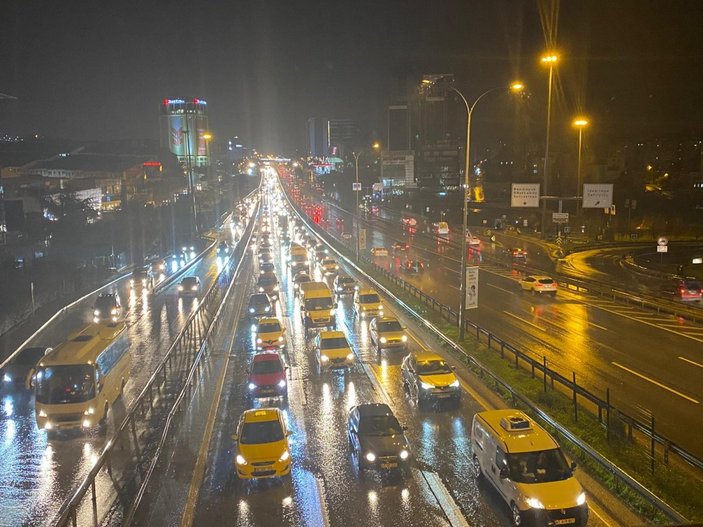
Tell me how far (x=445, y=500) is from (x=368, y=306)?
20.3 m

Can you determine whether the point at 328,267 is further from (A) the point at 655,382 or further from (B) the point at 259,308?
(A) the point at 655,382

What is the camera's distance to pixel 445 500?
41.4 feet

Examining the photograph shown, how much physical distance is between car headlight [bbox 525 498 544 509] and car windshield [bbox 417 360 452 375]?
25.0 ft

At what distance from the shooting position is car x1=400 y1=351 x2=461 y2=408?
1816 centimetres

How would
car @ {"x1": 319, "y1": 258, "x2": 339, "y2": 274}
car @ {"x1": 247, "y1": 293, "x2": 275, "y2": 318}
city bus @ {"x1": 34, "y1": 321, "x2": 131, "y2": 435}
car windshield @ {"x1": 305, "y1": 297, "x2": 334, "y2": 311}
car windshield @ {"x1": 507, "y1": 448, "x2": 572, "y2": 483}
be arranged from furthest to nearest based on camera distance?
car @ {"x1": 319, "y1": 258, "x2": 339, "y2": 274}, car @ {"x1": 247, "y1": 293, "x2": 275, "y2": 318}, car windshield @ {"x1": 305, "y1": 297, "x2": 334, "y2": 311}, city bus @ {"x1": 34, "y1": 321, "x2": 131, "y2": 435}, car windshield @ {"x1": 507, "y1": 448, "x2": 572, "y2": 483}

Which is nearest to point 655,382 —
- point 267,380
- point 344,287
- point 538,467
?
point 538,467

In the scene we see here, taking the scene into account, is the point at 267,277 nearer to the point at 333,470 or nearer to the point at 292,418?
the point at 292,418

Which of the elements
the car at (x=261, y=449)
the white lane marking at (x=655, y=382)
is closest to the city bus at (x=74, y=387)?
the car at (x=261, y=449)

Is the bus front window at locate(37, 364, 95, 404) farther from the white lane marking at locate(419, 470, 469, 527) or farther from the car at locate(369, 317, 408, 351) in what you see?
the car at locate(369, 317, 408, 351)

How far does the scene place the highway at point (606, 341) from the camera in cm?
1834

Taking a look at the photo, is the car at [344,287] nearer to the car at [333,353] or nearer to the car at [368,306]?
the car at [368,306]

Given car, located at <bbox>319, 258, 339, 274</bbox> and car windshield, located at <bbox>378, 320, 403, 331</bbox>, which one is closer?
car windshield, located at <bbox>378, 320, 403, 331</bbox>

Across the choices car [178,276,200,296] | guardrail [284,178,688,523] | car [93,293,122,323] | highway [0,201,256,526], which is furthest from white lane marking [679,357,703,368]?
car [178,276,200,296]

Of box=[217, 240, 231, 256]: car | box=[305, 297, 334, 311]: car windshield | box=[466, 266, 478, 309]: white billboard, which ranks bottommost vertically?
box=[217, 240, 231, 256]: car
